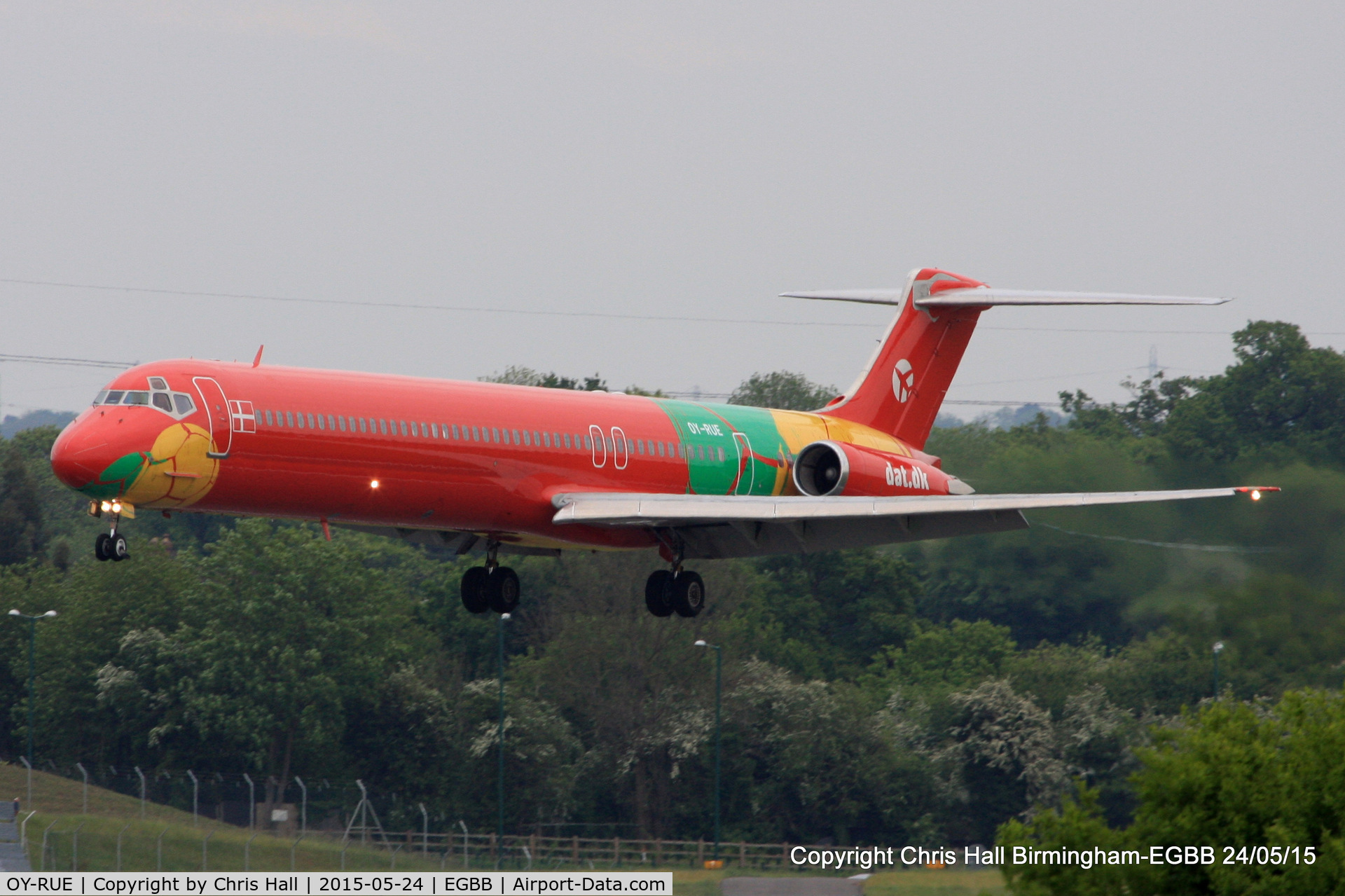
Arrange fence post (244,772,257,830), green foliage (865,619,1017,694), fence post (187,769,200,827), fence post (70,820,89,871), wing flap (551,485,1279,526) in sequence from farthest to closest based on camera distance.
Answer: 1. green foliage (865,619,1017,694)
2. fence post (187,769,200,827)
3. fence post (244,772,257,830)
4. fence post (70,820,89,871)
5. wing flap (551,485,1279,526)

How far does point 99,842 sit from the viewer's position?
151 feet

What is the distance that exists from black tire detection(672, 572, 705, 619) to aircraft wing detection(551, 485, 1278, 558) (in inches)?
24.2

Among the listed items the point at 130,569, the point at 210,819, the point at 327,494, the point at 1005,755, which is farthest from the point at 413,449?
the point at 130,569

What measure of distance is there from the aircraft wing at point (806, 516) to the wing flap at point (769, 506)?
0.01 m

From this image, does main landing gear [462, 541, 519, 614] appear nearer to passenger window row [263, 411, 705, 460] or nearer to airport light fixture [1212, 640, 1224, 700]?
passenger window row [263, 411, 705, 460]

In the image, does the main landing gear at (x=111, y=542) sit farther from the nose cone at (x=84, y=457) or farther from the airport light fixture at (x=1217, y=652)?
the airport light fixture at (x=1217, y=652)

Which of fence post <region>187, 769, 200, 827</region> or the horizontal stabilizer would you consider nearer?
the horizontal stabilizer

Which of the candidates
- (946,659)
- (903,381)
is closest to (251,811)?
(903,381)

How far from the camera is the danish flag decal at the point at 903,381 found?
132 feet

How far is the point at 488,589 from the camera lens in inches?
1387

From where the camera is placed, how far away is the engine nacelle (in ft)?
120

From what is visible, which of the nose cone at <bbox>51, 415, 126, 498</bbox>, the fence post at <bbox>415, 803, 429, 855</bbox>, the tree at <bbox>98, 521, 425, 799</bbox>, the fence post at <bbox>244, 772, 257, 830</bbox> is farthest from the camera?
the tree at <bbox>98, 521, 425, 799</bbox>

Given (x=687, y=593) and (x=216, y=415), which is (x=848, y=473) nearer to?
(x=687, y=593)

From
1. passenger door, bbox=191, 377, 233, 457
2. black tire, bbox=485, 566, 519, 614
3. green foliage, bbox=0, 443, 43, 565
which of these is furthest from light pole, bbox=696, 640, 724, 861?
green foliage, bbox=0, 443, 43, 565
